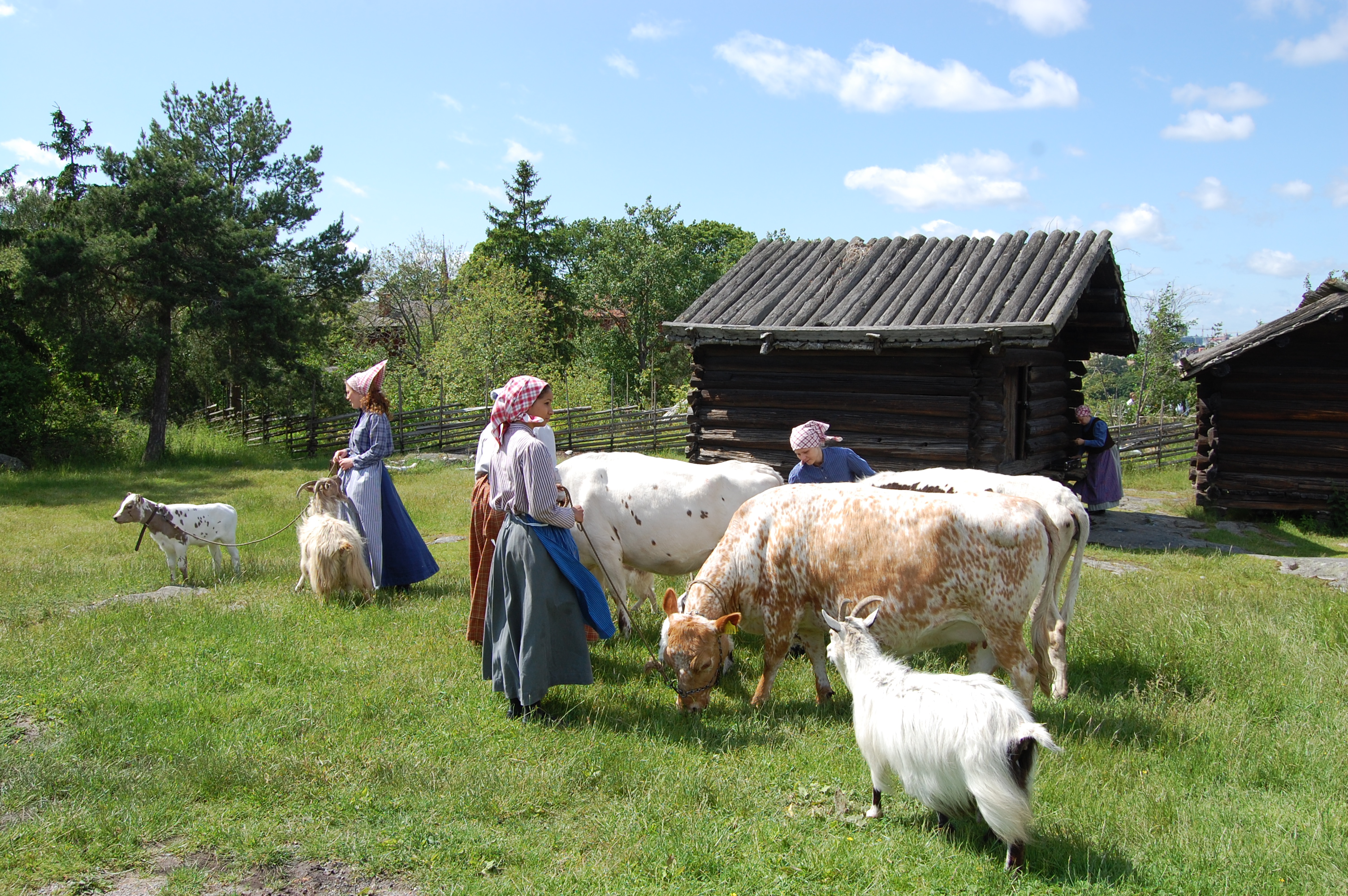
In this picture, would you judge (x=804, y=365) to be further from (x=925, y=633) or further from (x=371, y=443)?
(x=925, y=633)

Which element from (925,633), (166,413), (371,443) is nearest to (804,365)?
(371,443)

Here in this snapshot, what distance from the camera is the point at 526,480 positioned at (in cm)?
502

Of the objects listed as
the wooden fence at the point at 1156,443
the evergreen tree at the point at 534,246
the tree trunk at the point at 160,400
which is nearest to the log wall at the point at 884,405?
the wooden fence at the point at 1156,443

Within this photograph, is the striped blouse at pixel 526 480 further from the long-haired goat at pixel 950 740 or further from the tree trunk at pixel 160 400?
the tree trunk at pixel 160 400

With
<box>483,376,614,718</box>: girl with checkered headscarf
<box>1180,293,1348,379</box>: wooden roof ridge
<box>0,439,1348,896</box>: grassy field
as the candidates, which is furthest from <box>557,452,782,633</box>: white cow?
<box>1180,293,1348,379</box>: wooden roof ridge

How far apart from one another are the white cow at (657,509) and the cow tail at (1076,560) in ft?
7.56

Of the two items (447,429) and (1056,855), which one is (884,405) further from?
(447,429)

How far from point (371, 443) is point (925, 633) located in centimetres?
526

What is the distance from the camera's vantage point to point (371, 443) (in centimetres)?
802

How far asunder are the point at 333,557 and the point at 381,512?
0.73 metres

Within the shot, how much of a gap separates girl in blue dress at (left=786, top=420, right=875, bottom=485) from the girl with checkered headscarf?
2.07 metres

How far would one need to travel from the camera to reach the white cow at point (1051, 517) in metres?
5.43

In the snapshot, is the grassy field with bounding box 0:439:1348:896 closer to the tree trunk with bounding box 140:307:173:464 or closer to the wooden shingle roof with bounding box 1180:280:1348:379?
the wooden shingle roof with bounding box 1180:280:1348:379

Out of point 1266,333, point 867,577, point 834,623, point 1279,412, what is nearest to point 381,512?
point 867,577
